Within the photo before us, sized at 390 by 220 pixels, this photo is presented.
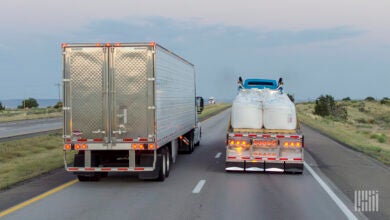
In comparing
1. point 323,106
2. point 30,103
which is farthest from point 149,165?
point 30,103

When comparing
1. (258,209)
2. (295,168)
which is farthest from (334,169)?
(258,209)

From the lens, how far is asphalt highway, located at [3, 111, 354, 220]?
28.9ft

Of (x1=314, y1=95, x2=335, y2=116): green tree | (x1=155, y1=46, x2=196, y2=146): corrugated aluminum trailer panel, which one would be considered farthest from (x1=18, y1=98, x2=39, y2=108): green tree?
(x1=155, y1=46, x2=196, y2=146): corrugated aluminum trailer panel

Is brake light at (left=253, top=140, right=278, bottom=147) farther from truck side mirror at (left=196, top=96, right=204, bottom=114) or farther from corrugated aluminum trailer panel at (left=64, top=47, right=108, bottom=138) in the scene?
truck side mirror at (left=196, top=96, right=204, bottom=114)

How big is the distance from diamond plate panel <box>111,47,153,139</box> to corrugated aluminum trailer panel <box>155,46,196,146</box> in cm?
32

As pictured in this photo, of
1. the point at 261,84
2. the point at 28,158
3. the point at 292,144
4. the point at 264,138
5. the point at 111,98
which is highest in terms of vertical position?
the point at 261,84

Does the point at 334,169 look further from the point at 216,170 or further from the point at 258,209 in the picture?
the point at 258,209

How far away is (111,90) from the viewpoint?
1197cm

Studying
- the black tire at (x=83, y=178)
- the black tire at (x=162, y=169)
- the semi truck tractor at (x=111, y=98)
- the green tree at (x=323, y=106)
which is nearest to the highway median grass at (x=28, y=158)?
the black tire at (x=83, y=178)

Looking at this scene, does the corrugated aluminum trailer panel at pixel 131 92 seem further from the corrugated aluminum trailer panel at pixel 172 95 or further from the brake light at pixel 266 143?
the brake light at pixel 266 143

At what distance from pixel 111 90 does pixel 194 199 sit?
11.7ft

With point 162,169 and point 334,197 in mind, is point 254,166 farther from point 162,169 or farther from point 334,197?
point 334,197

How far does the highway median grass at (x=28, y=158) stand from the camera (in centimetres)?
1351

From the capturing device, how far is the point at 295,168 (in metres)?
14.1
